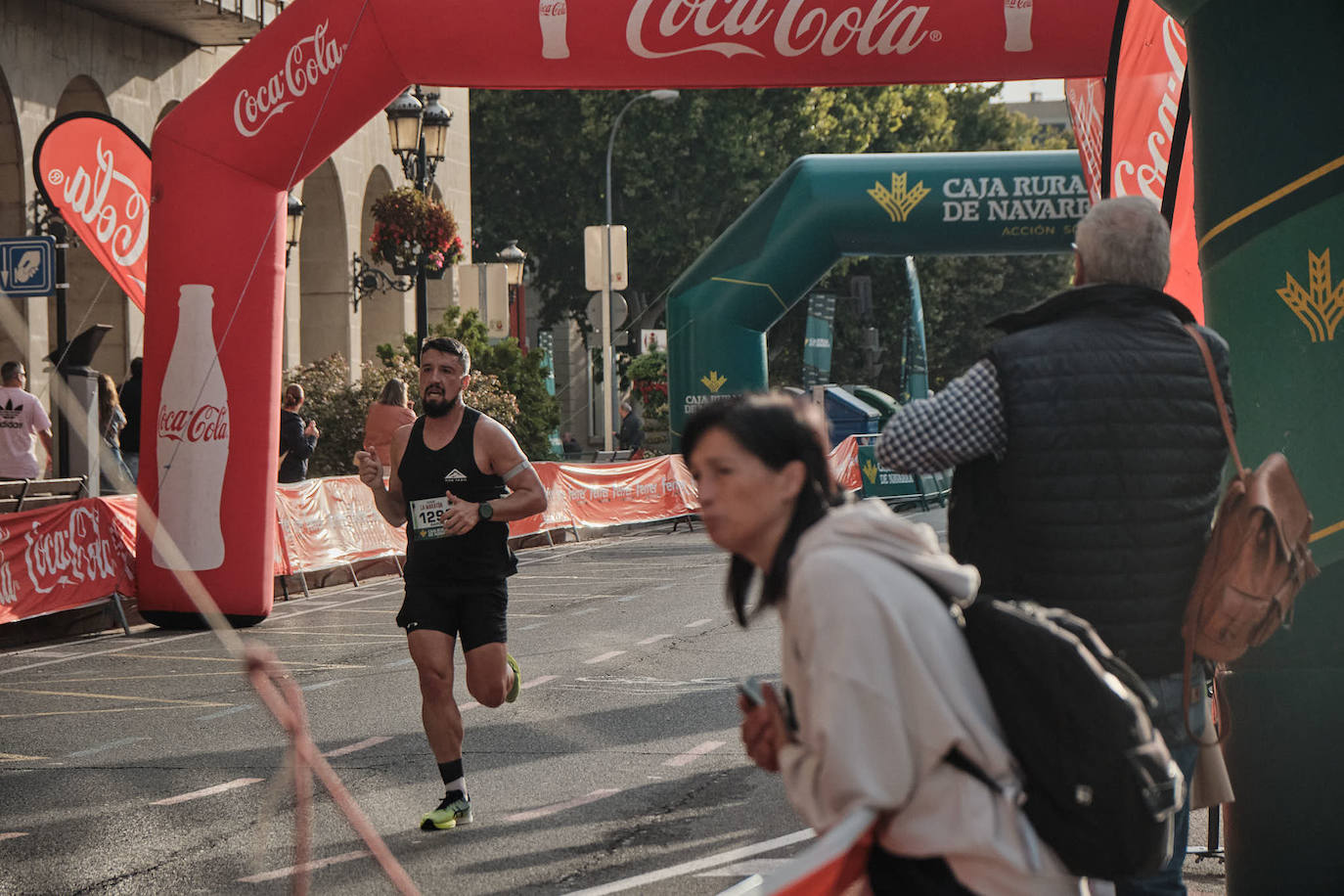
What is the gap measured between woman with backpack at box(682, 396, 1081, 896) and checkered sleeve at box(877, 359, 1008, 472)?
1002 mm

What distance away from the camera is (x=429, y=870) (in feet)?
19.3

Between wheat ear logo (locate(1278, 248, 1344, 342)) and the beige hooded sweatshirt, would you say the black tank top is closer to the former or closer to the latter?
wheat ear logo (locate(1278, 248, 1344, 342))

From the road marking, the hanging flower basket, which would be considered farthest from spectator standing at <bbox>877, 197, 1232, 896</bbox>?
the hanging flower basket

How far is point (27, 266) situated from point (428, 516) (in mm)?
8362

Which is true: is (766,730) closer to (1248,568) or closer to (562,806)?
(1248,568)

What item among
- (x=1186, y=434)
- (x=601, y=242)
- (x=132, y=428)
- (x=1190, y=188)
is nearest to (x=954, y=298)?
(x=601, y=242)

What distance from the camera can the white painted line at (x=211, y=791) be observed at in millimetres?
7094

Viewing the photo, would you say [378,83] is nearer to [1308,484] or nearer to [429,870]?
[429,870]

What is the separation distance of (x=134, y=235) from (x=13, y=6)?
9790mm

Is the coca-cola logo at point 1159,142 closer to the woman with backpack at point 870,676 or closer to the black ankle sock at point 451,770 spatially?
the black ankle sock at point 451,770

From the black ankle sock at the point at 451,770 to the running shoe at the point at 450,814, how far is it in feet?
0.18

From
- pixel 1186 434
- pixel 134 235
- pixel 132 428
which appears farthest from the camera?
pixel 132 428

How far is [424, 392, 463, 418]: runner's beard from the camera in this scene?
270 inches

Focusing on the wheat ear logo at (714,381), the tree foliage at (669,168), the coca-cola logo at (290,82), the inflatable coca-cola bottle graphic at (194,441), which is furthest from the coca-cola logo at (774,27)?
the tree foliage at (669,168)
